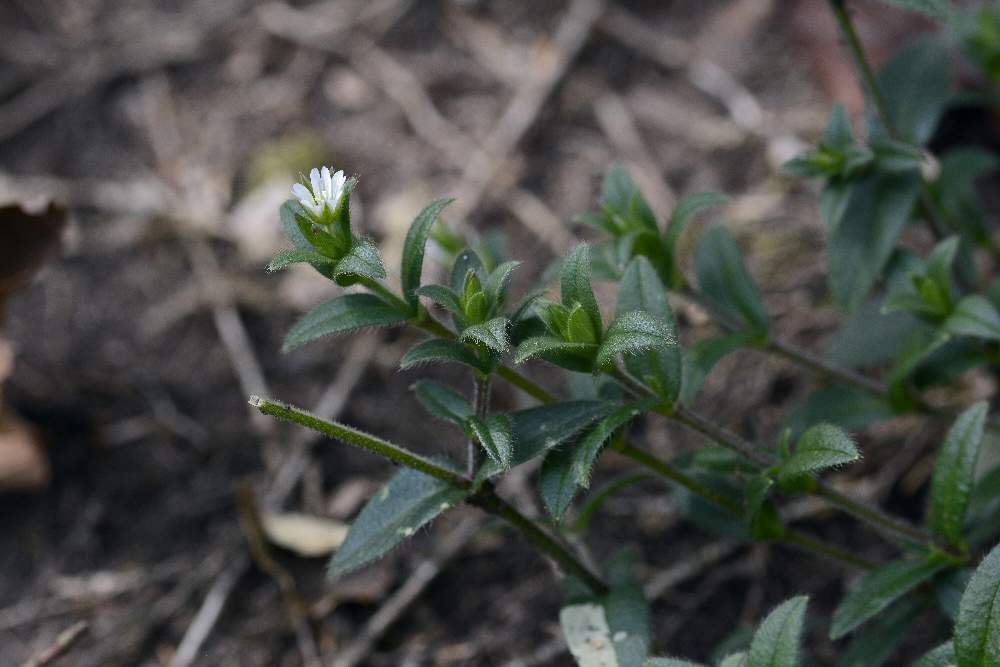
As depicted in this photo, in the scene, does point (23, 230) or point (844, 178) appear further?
point (23, 230)

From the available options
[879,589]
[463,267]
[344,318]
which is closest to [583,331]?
[463,267]

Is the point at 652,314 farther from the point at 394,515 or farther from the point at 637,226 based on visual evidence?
the point at 394,515

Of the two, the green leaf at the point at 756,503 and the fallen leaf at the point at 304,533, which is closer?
the green leaf at the point at 756,503

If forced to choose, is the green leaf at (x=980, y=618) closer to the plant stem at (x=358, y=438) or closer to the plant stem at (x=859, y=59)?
the plant stem at (x=358, y=438)

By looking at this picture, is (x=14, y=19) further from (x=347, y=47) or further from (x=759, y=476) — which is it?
(x=759, y=476)

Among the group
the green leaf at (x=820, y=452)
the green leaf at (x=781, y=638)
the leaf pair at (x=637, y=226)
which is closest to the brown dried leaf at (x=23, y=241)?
the leaf pair at (x=637, y=226)

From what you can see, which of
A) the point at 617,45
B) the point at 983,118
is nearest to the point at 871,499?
the point at 983,118
